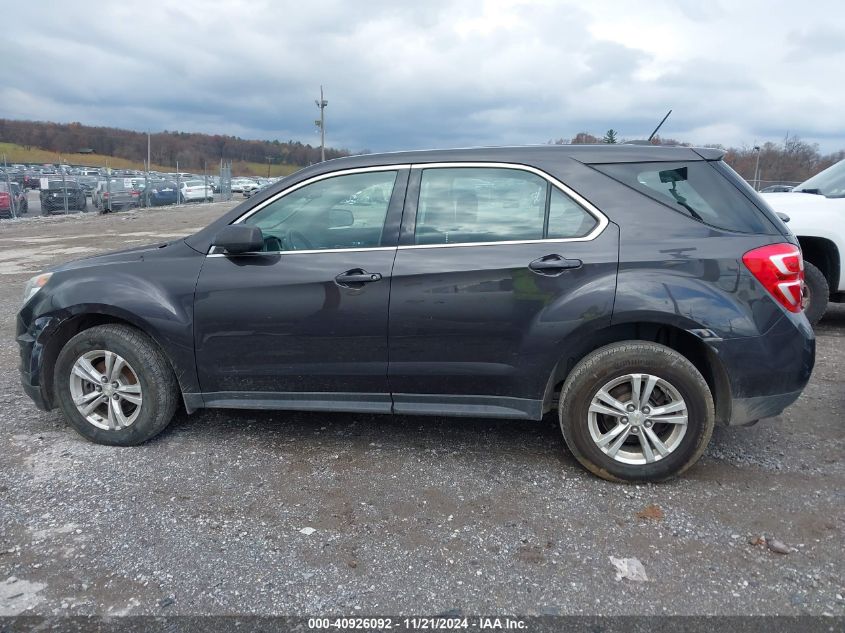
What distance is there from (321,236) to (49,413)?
96.6 inches

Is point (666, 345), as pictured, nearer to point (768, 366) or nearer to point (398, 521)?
point (768, 366)

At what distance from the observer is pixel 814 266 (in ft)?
20.2

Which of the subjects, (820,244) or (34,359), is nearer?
(34,359)

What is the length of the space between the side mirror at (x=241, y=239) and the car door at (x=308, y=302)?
101 millimetres

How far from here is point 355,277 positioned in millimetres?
3412

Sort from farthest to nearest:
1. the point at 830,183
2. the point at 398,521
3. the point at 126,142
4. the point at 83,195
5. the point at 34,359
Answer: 1. the point at 126,142
2. the point at 83,195
3. the point at 830,183
4. the point at 34,359
5. the point at 398,521

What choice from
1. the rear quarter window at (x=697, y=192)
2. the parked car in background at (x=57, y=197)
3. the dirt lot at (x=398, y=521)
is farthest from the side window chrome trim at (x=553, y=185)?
the parked car in background at (x=57, y=197)

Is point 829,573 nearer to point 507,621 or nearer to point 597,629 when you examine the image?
point 597,629

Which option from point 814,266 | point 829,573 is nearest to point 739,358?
point 829,573

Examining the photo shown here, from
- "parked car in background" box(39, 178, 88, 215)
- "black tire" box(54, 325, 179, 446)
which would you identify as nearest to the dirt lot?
"black tire" box(54, 325, 179, 446)

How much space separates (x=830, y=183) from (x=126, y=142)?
109m

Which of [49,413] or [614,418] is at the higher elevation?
[614,418]

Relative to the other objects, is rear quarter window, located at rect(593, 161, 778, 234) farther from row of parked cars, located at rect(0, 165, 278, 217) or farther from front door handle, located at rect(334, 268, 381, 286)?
row of parked cars, located at rect(0, 165, 278, 217)

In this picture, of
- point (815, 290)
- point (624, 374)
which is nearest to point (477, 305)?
point (624, 374)
